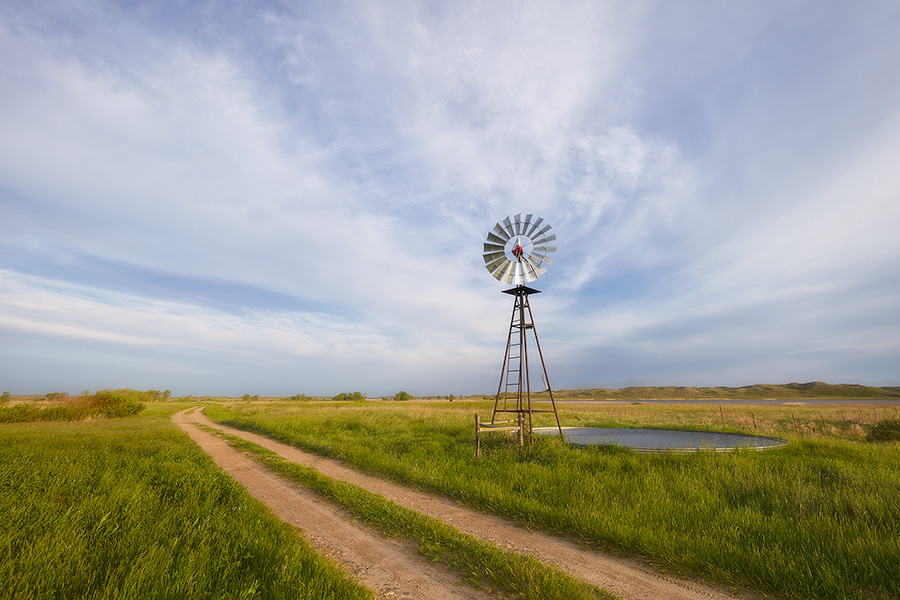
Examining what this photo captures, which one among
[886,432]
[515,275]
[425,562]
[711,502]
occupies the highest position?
[515,275]

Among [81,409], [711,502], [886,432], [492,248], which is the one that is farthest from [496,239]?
[81,409]

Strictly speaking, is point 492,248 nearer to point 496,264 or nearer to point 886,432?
point 496,264

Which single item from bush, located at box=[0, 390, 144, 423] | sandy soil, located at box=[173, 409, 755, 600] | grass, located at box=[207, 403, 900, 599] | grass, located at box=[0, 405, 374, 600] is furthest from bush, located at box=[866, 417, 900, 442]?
bush, located at box=[0, 390, 144, 423]

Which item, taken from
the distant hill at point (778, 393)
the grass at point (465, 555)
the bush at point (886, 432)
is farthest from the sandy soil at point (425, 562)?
the distant hill at point (778, 393)

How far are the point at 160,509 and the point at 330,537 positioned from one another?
2.97 metres

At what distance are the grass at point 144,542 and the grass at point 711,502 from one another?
4.35 meters

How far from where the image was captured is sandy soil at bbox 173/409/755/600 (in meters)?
4.90

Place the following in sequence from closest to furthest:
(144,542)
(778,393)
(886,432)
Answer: (144,542) → (886,432) → (778,393)

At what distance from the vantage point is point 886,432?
18.5 metres

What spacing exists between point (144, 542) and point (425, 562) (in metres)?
3.79

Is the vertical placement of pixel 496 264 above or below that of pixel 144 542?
above

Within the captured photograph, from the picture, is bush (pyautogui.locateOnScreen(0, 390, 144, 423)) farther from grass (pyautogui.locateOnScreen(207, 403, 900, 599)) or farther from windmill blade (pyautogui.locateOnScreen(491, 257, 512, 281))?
windmill blade (pyautogui.locateOnScreen(491, 257, 512, 281))

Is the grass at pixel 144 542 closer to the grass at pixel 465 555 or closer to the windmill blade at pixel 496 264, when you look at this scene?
the grass at pixel 465 555

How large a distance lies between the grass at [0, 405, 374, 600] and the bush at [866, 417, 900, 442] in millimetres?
25781
